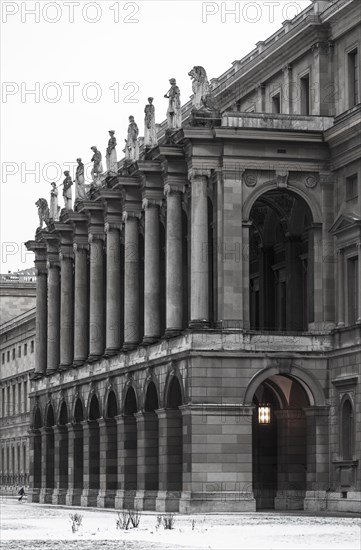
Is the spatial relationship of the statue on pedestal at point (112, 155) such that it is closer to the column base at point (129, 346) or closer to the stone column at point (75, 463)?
the column base at point (129, 346)

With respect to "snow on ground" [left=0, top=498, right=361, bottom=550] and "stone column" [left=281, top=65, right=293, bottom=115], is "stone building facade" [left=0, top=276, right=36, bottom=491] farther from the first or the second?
"snow on ground" [left=0, top=498, right=361, bottom=550]

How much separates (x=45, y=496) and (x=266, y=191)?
40.9 metres

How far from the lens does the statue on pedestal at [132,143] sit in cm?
10262

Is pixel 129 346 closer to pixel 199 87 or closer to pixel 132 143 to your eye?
pixel 132 143

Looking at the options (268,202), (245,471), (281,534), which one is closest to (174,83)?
(268,202)

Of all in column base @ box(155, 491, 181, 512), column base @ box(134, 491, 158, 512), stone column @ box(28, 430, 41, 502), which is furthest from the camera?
stone column @ box(28, 430, 41, 502)

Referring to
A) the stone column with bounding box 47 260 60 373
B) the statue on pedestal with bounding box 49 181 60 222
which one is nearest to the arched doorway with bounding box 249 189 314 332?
the stone column with bounding box 47 260 60 373

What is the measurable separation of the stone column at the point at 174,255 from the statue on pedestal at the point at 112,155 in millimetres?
14644

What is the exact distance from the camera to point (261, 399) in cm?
9412

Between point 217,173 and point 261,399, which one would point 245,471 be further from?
point 217,173

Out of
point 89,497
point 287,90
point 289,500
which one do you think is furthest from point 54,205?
point 289,500

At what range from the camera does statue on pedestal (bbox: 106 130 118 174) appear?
109m

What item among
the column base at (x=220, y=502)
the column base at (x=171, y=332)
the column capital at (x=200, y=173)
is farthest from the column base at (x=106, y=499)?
the column capital at (x=200, y=173)

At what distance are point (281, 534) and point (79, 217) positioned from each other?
5729 centimetres
